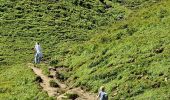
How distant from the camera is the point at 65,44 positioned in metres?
62.2

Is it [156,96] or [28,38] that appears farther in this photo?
[28,38]

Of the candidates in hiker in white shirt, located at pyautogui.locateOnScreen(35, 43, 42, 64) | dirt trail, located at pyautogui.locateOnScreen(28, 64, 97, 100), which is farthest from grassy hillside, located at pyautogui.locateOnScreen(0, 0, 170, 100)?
hiker in white shirt, located at pyautogui.locateOnScreen(35, 43, 42, 64)

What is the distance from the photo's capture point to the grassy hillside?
3816 cm

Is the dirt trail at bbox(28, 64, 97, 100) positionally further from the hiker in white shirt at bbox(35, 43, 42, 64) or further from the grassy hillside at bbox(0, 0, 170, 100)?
the hiker in white shirt at bbox(35, 43, 42, 64)

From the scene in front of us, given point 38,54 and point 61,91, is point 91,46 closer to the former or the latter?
point 38,54

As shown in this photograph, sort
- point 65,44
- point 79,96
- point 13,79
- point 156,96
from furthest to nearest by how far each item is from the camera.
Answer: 1. point 65,44
2. point 13,79
3. point 79,96
4. point 156,96

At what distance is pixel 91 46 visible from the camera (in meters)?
51.1

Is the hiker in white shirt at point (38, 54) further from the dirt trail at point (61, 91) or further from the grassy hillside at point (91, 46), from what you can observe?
the dirt trail at point (61, 91)

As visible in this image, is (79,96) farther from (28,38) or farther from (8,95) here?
(28,38)

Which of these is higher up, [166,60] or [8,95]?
[166,60]

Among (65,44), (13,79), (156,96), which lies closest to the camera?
(156,96)

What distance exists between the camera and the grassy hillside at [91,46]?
3816 cm

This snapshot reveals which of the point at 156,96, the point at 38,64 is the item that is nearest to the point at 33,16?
the point at 38,64

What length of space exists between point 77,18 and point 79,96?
40.4 m
